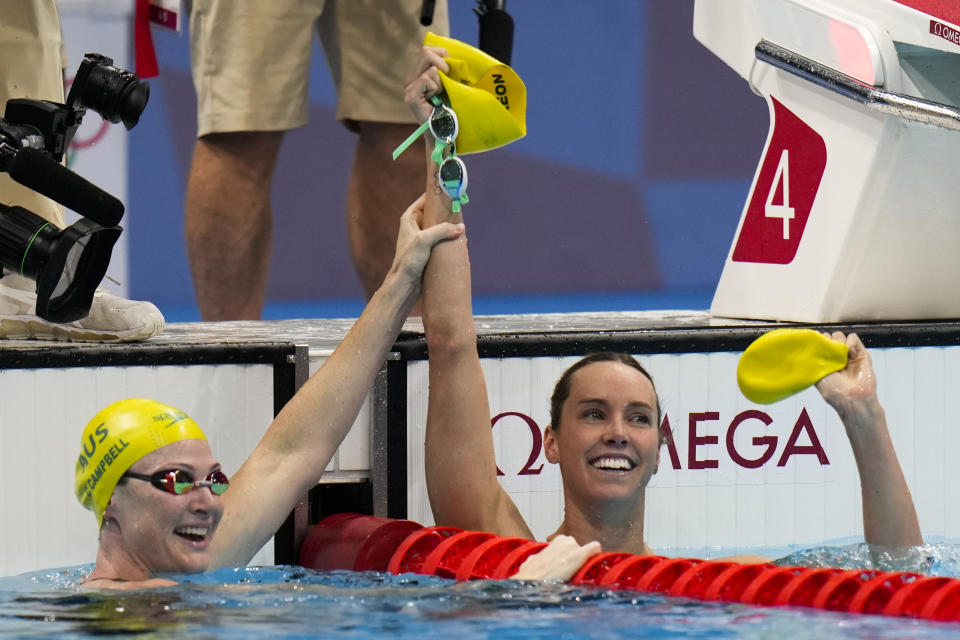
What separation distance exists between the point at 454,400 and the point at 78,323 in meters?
0.76

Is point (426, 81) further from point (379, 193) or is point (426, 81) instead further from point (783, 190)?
point (783, 190)

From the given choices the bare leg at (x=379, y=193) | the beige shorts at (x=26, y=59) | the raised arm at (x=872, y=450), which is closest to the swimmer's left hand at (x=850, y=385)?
the raised arm at (x=872, y=450)

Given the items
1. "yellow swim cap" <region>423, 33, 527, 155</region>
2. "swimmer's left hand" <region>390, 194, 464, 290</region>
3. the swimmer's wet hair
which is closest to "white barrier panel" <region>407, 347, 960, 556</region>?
the swimmer's wet hair

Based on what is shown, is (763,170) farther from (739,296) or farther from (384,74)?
(384,74)

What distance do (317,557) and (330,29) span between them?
148 centimetres

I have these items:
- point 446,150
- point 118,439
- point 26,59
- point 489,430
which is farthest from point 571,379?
point 26,59

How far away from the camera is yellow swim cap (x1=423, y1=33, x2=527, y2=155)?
9.93ft

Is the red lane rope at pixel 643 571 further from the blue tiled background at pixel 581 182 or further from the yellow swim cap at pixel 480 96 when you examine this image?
the blue tiled background at pixel 581 182

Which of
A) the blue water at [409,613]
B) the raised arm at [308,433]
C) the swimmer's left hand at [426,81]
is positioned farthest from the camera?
the swimmer's left hand at [426,81]

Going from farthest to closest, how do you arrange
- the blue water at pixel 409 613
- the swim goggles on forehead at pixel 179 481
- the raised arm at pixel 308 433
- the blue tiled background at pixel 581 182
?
the blue tiled background at pixel 581 182 → the raised arm at pixel 308 433 → the swim goggles on forehead at pixel 179 481 → the blue water at pixel 409 613

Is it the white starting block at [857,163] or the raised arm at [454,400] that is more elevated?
the white starting block at [857,163]

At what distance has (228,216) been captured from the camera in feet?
12.5

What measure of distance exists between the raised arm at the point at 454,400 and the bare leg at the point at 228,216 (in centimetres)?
90

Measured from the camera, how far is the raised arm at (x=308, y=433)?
2.82 meters
